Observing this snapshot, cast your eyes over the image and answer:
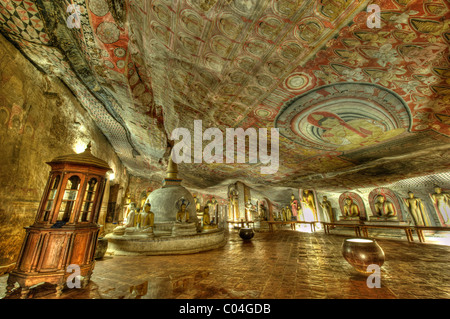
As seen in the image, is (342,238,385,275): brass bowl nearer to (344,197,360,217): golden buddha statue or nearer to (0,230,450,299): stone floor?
(0,230,450,299): stone floor


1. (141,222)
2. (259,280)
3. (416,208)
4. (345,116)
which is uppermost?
(345,116)

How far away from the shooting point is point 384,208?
994 cm

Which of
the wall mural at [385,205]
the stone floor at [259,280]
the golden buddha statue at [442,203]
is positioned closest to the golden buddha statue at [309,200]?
the wall mural at [385,205]

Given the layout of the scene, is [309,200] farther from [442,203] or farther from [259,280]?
[259,280]

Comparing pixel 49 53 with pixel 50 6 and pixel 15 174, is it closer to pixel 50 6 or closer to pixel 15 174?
pixel 50 6

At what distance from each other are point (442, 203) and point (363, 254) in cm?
1066

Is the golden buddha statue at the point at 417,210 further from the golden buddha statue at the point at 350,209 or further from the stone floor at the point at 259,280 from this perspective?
the stone floor at the point at 259,280

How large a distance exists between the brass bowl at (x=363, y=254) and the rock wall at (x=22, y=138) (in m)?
7.31

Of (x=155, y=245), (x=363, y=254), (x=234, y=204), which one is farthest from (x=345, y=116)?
(x=234, y=204)

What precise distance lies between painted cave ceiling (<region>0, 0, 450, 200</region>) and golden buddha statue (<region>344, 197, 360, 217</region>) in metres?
5.01

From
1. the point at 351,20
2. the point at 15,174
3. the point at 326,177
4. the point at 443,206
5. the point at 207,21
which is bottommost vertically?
the point at 443,206
